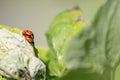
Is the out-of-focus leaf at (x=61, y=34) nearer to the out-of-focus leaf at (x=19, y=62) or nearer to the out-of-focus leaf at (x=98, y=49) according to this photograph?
the out-of-focus leaf at (x=19, y=62)

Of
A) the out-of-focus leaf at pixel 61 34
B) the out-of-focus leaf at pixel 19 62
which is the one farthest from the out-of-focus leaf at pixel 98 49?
the out-of-focus leaf at pixel 19 62

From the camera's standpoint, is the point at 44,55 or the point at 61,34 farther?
the point at 44,55

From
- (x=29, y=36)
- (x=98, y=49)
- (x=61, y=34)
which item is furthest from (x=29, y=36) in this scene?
(x=98, y=49)

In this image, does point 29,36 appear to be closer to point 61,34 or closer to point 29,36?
point 29,36

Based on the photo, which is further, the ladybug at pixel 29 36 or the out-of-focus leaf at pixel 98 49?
the ladybug at pixel 29 36

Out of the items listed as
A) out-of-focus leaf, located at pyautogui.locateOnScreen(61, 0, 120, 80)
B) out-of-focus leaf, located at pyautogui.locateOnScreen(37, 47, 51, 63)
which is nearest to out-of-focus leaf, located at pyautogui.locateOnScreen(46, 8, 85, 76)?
out-of-focus leaf, located at pyautogui.locateOnScreen(37, 47, 51, 63)

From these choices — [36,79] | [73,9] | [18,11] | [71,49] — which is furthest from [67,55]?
[18,11]
